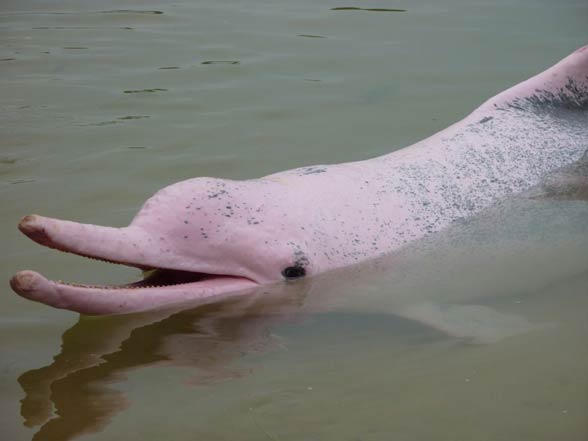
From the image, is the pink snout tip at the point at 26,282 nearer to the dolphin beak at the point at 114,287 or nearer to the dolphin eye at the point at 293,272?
the dolphin beak at the point at 114,287

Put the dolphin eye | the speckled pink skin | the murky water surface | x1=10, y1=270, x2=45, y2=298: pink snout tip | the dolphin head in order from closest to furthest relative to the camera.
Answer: the murky water surface
x1=10, y1=270, x2=45, y2=298: pink snout tip
the dolphin head
the speckled pink skin
the dolphin eye

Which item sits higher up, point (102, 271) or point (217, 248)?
point (217, 248)

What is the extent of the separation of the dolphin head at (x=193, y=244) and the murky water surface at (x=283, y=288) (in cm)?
16

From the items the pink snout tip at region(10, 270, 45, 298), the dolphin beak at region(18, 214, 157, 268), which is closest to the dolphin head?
the dolphin beak at region(18, 214, 157, 268)

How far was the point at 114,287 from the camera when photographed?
534 centimetres

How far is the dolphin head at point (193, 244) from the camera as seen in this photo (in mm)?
5094

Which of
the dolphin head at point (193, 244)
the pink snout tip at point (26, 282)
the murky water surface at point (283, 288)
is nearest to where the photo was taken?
the murky water surface at point (283, 288)

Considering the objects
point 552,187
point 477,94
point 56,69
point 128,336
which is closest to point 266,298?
point 128,336

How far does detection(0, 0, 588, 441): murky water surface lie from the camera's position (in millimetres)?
4684

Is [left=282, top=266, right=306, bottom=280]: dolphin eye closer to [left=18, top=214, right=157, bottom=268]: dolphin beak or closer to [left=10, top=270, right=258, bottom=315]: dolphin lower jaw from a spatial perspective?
[left=10, top=270, right=258, bottom=315]: dolphin lower jaw

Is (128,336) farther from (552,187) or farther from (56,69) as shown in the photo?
(56,69)

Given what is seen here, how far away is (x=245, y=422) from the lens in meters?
4.58

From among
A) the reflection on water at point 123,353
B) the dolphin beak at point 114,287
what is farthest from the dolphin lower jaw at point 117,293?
the reflection on water at point 123,353

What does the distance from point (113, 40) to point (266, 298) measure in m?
7.04
